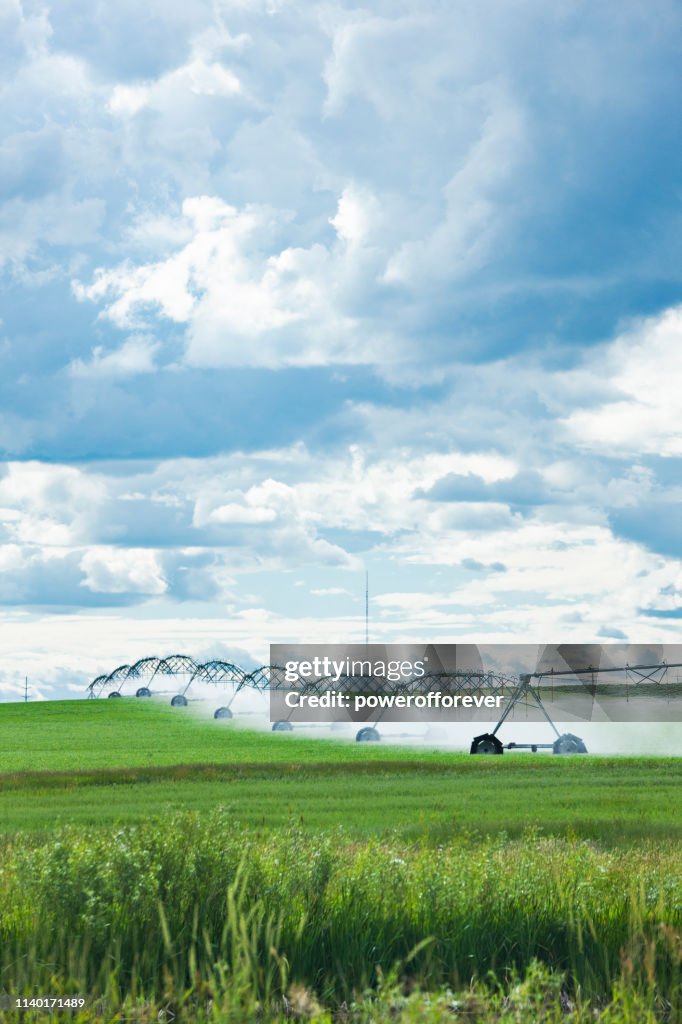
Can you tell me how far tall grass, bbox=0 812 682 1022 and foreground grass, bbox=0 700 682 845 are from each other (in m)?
1.50

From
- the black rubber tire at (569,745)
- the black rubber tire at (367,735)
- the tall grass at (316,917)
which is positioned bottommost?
the black rubber tire at (367,735)

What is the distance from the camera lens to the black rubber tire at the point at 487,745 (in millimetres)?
62688

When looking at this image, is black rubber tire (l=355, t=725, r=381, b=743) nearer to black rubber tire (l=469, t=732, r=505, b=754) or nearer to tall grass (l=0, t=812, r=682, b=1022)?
black rubber tire (l=469, t=732, r=505, b=754)

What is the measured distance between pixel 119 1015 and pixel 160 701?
479 feet

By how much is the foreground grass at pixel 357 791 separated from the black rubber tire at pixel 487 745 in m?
1.97

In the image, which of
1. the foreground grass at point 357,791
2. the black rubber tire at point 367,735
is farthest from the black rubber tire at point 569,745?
the black rubber tire at point 367,735

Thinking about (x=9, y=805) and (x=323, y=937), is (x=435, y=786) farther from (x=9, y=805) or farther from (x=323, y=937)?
(x=323, y=937)

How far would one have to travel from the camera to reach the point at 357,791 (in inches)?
1389

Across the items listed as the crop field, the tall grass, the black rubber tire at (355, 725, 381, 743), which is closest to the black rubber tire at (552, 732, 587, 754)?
the black rubber tire at (355, 725, 381, 743)

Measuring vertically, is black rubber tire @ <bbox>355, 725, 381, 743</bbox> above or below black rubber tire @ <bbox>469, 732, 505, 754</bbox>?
below

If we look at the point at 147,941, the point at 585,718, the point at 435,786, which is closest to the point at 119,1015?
the point at 147,941

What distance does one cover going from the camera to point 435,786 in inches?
1478

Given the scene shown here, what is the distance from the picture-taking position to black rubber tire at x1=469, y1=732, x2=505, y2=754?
6269 cm

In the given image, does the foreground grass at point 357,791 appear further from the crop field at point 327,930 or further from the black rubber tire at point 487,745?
the black rubber tire at point 487,745
